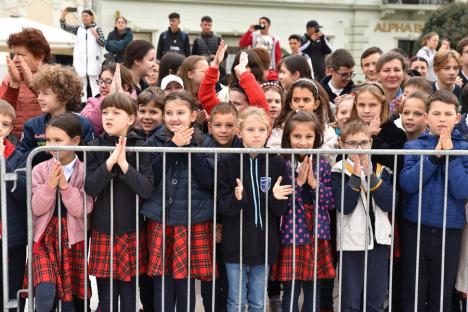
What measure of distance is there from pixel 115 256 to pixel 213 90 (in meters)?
1.93

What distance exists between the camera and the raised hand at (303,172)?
14.2ft

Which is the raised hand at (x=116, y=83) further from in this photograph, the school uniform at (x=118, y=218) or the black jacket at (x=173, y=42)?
the black jacket at (x=173, y=42)

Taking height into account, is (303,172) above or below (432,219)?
above

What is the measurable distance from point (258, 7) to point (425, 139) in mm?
23135

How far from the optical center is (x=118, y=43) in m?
13.8

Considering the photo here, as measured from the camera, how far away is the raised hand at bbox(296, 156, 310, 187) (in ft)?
14.2

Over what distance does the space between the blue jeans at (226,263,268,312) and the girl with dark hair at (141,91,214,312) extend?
162 millimetres

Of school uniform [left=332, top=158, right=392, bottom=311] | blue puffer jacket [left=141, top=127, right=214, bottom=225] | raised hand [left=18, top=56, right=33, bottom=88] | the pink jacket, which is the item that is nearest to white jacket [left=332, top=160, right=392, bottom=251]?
school uniform [left=332, top=158, right=392, bottom=311]

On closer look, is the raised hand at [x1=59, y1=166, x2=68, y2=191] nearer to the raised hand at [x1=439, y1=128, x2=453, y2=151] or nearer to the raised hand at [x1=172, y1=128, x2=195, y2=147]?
the raised hand at [x1=172, y1=128, x2=195, y2=147]

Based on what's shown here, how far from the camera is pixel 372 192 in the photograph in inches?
174

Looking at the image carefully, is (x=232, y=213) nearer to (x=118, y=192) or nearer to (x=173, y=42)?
(x=118, y=192)

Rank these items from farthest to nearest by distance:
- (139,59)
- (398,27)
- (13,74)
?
1. (398,27)
2. (139,59)
3. (13,74)

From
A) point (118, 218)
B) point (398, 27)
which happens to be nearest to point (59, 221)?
point (118, 218)

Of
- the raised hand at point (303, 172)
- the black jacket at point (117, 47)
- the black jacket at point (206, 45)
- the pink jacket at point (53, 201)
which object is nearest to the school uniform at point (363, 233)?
the raised hand at point (303, 172)
